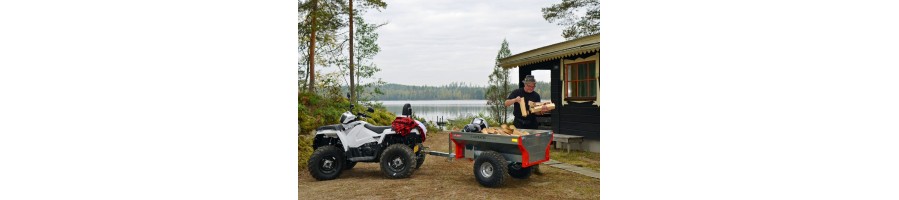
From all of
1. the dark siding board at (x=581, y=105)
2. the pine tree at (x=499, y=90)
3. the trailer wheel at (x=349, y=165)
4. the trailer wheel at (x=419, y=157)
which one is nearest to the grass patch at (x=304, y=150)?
the trailer wheel at (x=349, y=165)

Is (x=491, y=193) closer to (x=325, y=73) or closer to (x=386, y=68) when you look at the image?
(x=386, y=68)

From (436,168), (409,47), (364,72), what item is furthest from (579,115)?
(364,72)

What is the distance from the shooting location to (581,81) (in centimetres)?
545

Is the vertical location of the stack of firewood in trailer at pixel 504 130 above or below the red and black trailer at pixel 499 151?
above

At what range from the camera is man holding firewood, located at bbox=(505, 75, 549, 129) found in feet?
15.5

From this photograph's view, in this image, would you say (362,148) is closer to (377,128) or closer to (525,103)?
(377,128)

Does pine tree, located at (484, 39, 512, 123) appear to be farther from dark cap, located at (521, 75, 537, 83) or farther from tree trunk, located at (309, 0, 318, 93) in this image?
tree trunk, located at (309, 0, 318, 93)

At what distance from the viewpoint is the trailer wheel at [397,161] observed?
4.71m

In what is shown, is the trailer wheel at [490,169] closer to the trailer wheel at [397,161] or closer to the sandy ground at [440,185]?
the sandy ground at [440,185]

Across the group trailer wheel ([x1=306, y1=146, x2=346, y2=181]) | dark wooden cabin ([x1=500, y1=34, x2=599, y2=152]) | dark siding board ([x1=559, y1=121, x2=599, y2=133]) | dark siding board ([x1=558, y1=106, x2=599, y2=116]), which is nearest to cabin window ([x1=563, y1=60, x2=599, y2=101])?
dark wooden cabin ([x1=500, y1=34, x2=599, y2=152])

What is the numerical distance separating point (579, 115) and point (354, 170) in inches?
105

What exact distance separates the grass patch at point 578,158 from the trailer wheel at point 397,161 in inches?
63.2

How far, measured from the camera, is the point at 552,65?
5.66 m

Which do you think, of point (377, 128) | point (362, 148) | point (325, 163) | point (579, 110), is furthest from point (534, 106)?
point (325, 163)
